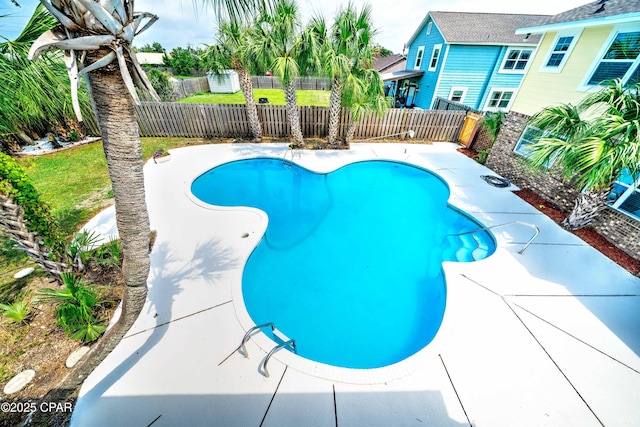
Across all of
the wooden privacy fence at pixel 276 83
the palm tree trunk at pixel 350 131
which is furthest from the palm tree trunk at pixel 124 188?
the wooden privacy fence at pixel 276 83

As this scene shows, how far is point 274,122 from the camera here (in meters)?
12.2

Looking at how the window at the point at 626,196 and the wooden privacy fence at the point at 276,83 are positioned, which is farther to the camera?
the wooden privacy fence at the point at 276,83

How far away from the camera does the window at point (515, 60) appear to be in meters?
15.1

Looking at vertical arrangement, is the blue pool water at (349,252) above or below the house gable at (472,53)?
below

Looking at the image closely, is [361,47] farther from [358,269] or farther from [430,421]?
[430,421]

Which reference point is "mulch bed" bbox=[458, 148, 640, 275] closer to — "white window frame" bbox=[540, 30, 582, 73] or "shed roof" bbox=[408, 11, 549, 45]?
"white window frame" bbox=[540, 30, 582, 73]

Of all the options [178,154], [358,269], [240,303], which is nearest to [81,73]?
[240,303]

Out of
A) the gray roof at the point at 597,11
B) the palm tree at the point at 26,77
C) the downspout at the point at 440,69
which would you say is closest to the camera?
the palm tree at the point at 26,77

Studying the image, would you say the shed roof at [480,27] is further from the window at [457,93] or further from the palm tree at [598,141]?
the palm tree at [598,141]

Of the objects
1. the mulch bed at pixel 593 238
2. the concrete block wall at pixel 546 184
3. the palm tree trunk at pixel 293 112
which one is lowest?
the mulch bed at pixel 593 238

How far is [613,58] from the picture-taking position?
5965 millimetres

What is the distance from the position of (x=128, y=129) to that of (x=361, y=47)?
Answer: 29.5 feet

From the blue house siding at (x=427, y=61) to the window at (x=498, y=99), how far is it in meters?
4.21

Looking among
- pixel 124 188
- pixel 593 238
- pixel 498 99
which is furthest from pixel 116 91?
pixel 498 99
